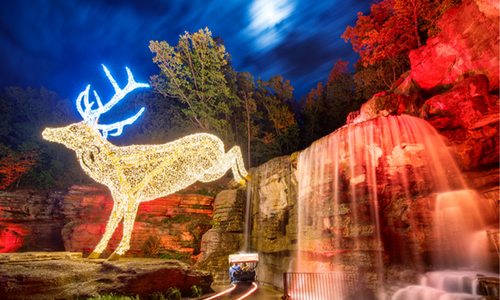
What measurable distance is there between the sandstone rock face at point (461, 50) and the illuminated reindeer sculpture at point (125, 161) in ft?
38.4

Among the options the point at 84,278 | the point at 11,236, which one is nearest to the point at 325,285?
the point at 84,278

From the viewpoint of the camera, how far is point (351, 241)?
940 centimetres

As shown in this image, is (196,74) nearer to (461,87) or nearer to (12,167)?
(12,167)

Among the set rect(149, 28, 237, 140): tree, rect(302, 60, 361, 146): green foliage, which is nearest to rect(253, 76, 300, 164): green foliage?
rect(302, 60, 361, 146): green foliage

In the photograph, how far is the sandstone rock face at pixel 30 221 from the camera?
1692 cm

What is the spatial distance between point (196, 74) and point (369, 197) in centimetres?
1747

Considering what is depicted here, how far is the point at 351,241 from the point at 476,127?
6569 millimetres

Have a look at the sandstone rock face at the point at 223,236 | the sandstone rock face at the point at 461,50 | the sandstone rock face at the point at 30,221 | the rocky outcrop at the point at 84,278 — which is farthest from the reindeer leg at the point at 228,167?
the sandstone rock face at the point at 461,50

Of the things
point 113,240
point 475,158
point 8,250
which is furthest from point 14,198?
point 475,158

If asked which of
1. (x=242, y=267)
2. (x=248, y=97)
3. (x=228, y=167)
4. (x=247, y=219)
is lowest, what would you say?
(x=242, y=267)

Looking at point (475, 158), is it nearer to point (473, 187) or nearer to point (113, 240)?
point (473, 187)

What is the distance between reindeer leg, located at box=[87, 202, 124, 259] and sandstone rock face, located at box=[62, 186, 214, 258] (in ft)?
15.6

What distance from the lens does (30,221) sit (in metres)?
17.8

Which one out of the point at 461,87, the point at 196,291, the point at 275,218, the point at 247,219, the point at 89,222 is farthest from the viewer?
the point at 247,219
